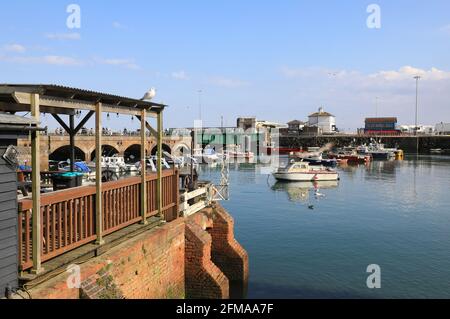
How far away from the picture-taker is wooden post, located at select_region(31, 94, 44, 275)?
702cm

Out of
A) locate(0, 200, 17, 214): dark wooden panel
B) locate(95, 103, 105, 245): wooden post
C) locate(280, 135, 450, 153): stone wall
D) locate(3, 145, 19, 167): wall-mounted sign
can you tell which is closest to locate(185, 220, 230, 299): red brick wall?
locate(95, 103, 105, 245): wooden post

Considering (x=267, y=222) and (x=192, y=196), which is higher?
(x=192, y=196)

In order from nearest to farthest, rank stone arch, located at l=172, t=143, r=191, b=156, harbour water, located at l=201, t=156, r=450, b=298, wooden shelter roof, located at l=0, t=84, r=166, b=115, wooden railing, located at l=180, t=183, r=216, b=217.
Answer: wooden shelter roof, located at l=0, t=84, r=166, b=115 → wooden railing, located at l=180, t=183, r=216, b=217 → harbour water, located at l=201, t=156, r=450, b=298 → stone arch, located at l=172, t=143, r=191, b=156

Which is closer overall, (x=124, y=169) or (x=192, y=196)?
(x=192, y=196)

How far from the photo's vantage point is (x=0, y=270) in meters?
6.42

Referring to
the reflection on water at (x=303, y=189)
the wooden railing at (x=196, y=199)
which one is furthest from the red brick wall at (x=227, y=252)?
the reflection on water at (x=303, y=189)

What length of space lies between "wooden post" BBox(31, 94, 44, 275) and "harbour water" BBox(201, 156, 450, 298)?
9.46m

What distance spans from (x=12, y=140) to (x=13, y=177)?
1.94 feet

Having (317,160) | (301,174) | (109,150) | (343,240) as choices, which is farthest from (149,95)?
(317,160)

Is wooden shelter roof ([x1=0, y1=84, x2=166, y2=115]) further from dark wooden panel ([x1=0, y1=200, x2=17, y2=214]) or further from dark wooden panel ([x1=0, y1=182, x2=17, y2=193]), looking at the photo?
dark wooden panel ([x1=0, y1=200, x2=17, y2=214])

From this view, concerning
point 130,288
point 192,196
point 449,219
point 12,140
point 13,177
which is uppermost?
point 12,140

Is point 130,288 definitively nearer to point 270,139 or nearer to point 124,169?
point 124,169
